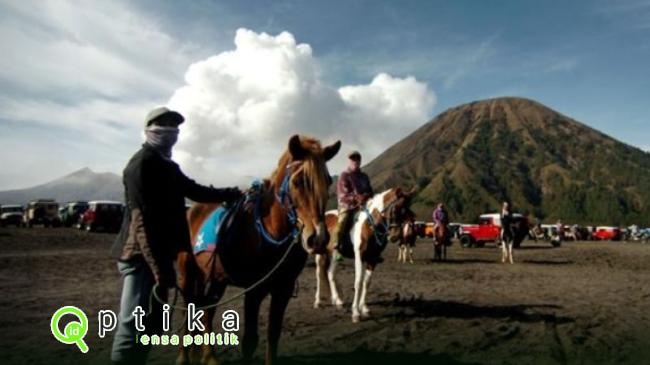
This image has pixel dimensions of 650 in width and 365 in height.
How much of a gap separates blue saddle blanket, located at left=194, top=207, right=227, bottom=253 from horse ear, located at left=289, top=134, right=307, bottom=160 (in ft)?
3.97

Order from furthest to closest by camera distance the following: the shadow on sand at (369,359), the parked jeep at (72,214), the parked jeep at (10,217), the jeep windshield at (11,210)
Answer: the jeep windshield at (11,210)
the parked jeep at (72,214)
the parked jeep at (10,217)
the shadow on sand at (369,359)

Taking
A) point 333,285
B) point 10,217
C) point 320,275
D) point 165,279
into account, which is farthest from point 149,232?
point 10,217

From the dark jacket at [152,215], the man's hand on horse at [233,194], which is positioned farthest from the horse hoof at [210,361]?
the man's hand on horse at [233,194]

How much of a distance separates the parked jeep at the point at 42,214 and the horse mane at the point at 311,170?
5328cm

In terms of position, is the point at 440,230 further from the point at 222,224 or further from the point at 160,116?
the point at 160,116

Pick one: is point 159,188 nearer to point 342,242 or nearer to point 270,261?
point 270,261

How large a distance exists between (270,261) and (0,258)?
1910cm

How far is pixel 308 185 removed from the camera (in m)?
4.59

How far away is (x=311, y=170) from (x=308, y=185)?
0.51ft

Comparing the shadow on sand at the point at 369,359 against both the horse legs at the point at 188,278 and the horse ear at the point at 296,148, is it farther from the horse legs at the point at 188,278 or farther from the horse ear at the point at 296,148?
the horse ear at the point at 296,148

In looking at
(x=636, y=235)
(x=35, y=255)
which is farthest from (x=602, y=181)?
(x=35, y=255)

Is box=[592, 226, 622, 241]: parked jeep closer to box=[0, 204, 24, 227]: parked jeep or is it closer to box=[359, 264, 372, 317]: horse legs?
box=[359, 264, 372, 317]: horse legs

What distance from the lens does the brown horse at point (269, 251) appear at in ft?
15.2

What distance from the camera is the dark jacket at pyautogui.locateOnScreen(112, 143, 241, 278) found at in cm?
382
